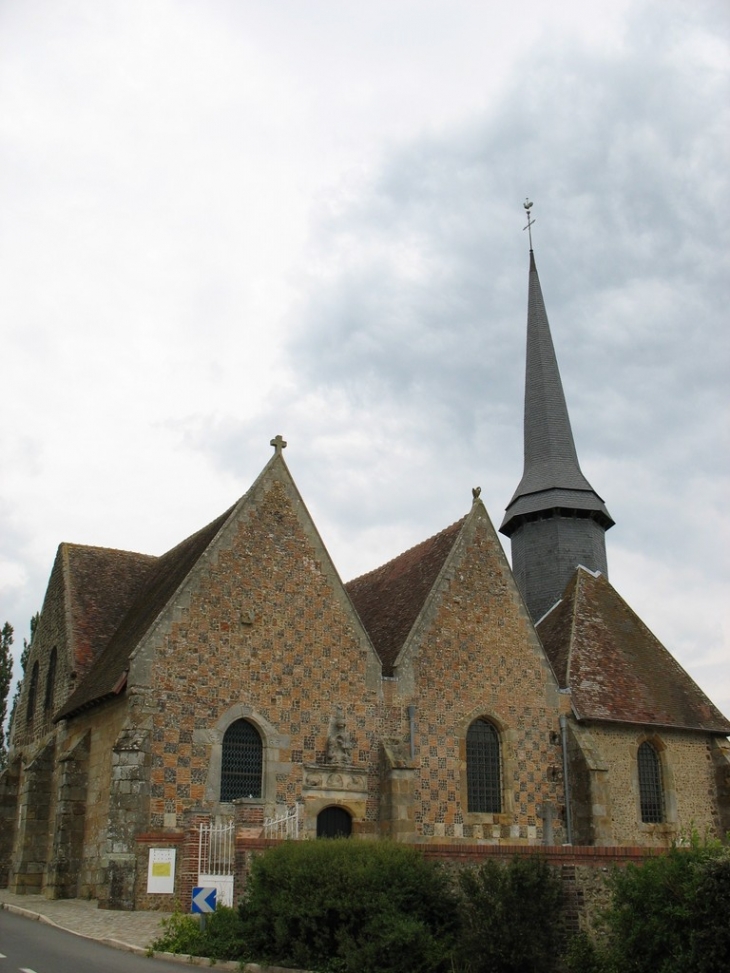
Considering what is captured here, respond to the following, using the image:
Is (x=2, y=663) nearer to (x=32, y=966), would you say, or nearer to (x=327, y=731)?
(x=327, y=731)

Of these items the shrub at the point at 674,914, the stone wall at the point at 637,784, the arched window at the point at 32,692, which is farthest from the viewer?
the arched window at the point at 32,692

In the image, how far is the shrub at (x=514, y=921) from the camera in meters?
11.0

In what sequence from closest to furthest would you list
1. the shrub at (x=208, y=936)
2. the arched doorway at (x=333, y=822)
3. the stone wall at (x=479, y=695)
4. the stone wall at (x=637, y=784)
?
1. the shrub at (x=208, y=936)
2. the arched doorway at (x=333, y=822)
3. the stone wall at (x=479, y=695)
4. the stone wall at (x=637, y=784)

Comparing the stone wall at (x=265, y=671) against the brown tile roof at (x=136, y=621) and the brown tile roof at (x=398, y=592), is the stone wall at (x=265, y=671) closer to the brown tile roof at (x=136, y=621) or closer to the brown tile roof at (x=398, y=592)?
the brown tile roof at (x=136, y=621)

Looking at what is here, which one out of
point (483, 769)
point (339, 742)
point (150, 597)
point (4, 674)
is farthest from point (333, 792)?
point (4, 674)

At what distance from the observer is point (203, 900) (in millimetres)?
14250

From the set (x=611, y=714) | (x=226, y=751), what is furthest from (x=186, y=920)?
(x=611, y=714)

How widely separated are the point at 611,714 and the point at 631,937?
15430mm

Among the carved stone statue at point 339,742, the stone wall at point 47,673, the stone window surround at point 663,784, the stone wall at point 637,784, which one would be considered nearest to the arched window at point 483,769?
the stone wall at point 637,784

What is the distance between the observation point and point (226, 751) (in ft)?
67.8

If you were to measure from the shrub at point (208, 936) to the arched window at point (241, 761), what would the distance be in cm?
584

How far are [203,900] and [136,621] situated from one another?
996 cm

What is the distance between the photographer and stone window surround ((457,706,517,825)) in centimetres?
2294

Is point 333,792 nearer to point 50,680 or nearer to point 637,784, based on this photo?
point 637,784
